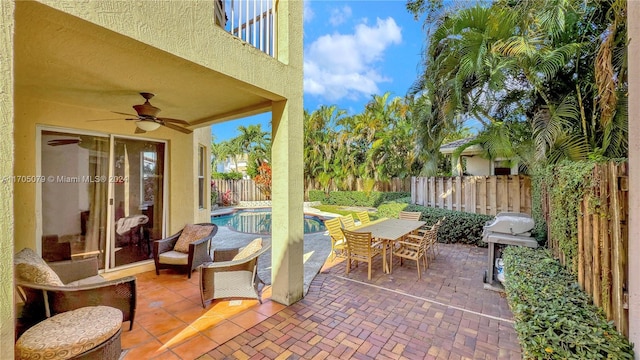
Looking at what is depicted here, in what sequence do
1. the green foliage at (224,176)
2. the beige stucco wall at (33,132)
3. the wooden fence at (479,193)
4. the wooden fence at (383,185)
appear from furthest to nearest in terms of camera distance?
the green foliage at (224,176)
the wooden fence at (383,185)
the wooden fence at (479,193)
the beige stucco wall at (33,132)

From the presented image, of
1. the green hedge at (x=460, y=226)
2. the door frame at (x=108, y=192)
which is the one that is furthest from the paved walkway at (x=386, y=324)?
the door frame at (x=108, y=192)

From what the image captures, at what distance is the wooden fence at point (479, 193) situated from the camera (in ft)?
25.6

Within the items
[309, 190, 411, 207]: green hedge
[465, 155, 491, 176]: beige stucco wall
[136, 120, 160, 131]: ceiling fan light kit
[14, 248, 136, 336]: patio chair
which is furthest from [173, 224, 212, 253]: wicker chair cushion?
[465, 155, 491, 176]: beige stucco wall

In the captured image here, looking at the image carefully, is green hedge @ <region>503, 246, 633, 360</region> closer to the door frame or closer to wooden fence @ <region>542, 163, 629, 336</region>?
wooden fence @ <region>542, 163, 629, 336</region>

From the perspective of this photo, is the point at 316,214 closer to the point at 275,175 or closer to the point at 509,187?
the point at 509,187

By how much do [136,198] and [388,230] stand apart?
5599mm

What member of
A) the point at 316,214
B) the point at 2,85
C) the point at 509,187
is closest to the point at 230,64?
the point at 2,85

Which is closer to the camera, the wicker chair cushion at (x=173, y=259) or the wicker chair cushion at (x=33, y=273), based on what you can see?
the wicker chair cushion at (x=33, y=273)

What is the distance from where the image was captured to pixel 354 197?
18.1m

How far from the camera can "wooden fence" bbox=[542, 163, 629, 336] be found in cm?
206

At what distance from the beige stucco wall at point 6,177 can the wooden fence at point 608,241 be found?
14.6 ft

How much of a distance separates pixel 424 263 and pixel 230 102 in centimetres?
532

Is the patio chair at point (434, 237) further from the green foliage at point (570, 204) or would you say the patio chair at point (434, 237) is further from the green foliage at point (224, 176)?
the green foliage at point (224, 176)

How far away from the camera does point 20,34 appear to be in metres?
2.20
